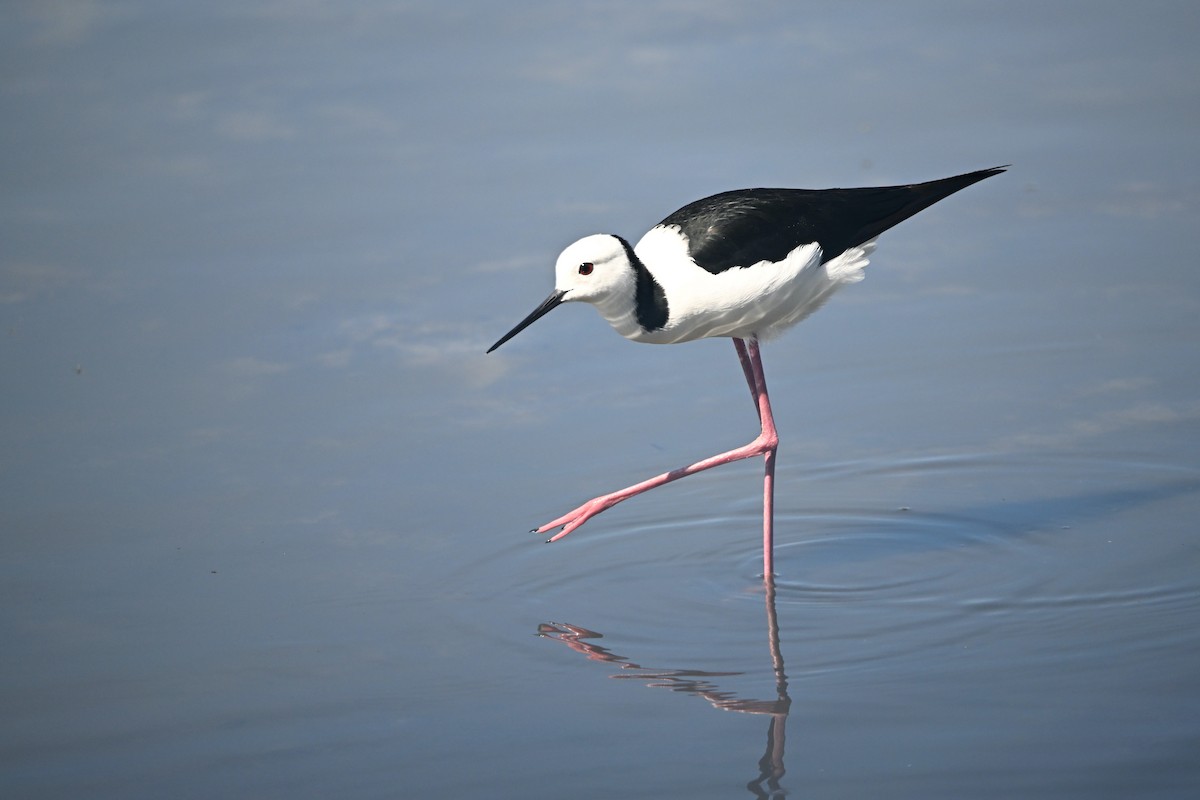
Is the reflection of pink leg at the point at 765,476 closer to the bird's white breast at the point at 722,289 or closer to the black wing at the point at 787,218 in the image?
the bird's white breast at the point at 722,289

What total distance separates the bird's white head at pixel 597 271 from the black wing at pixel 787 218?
271mm

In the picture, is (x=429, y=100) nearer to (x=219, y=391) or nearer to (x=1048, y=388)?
(x=219, y=391)

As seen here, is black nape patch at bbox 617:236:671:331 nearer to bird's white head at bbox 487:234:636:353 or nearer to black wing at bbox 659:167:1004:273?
bird's white head at bbox 487:234:636:353

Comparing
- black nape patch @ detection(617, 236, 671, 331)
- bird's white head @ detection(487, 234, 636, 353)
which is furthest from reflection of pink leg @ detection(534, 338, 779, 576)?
bird's white head @ detection(487, 234, 636, 353)

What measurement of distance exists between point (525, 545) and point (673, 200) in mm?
2592

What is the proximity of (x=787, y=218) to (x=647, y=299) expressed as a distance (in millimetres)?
601

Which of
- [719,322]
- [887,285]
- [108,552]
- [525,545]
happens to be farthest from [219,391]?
[887,285]

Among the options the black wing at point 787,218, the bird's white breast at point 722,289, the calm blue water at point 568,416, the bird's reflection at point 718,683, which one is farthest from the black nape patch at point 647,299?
the bird's reflection at point 718,683

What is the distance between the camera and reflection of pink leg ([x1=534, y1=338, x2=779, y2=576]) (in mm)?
5395

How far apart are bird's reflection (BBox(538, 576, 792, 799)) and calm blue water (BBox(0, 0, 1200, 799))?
0.01m

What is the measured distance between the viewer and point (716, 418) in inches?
251

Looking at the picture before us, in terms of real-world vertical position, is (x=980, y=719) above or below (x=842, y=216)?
below

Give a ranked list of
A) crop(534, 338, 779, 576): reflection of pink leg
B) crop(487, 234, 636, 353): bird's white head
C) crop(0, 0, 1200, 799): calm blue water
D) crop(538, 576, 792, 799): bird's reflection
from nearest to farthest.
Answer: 1. crop(538, 576, 792, 799): bird's reflection
2. crop(0, 0, 1200, 799): calm blue water
3. crop(487, 234, 636, 353): bird's white head
4. crop(534, 338, 779, 576): reflection of pink leg

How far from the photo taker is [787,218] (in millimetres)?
5645
